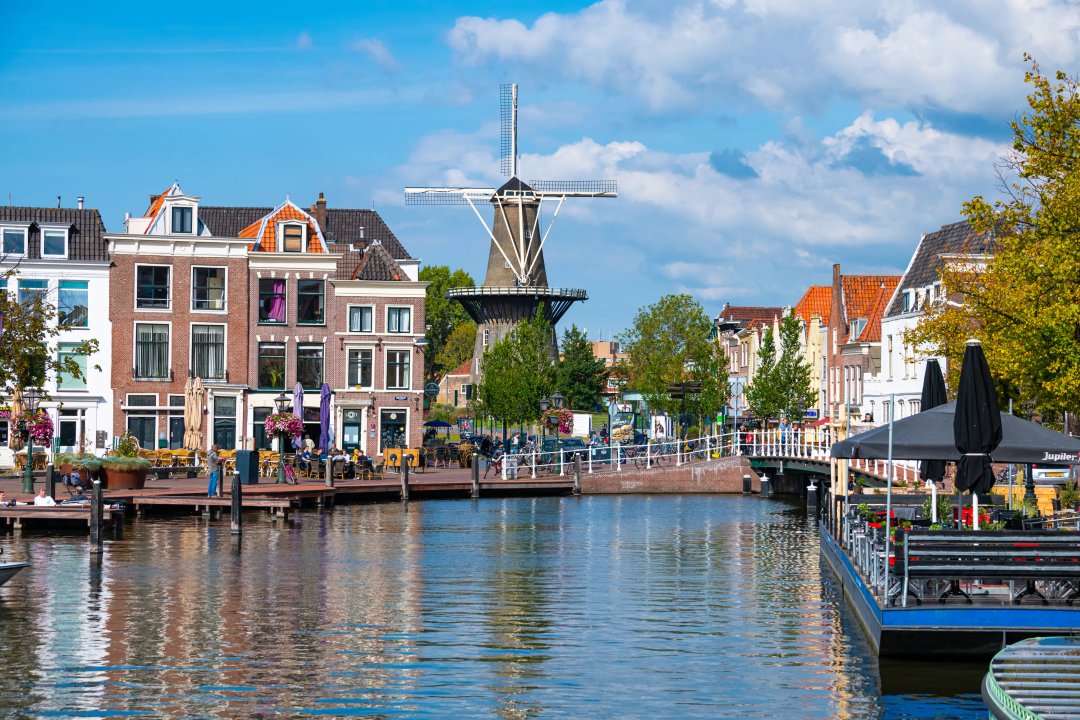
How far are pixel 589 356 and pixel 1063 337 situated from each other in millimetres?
103230

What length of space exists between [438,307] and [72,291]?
3765 inches

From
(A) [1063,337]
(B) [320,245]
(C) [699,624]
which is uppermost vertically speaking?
(B) [320,245]

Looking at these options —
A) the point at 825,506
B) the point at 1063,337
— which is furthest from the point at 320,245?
the point at 1063,337

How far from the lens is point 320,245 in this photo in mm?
76500

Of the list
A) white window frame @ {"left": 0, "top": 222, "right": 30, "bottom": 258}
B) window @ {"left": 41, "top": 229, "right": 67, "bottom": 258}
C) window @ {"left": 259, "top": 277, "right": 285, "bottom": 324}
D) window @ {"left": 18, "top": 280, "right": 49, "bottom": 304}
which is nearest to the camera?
window @ {"left": 18, "top": 280, "right": 49, "bottom": 304}

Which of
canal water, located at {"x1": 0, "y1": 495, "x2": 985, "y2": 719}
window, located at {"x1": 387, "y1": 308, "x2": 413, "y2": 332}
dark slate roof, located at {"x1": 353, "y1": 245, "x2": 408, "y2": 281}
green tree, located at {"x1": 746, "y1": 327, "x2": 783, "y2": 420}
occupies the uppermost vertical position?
dark slate roof, located at {"x1": 353, "y1": 245, "x2": 408, "y2": 281}

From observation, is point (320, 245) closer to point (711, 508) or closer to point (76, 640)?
point (711, 508)

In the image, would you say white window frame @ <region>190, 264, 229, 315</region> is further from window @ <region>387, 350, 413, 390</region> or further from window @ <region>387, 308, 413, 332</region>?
window @ <region>387, 350, 413, 390</region>

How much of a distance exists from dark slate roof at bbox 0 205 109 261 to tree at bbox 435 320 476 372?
95534 millimetres

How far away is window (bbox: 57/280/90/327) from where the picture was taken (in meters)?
73.3

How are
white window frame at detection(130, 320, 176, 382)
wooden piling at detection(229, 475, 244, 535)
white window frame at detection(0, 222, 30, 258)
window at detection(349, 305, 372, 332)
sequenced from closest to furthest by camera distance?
wooden piling at detection(229, 475, 244, 535), white window frame at detection(0, 222, 30, 258), white window frame at detection(130, 320, 176, 382), window at detection(349, 305, 372, 332)

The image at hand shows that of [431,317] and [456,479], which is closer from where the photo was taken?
[456,479]

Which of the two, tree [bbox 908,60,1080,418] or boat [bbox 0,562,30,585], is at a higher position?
tree [bbox 908,60,1080,418]

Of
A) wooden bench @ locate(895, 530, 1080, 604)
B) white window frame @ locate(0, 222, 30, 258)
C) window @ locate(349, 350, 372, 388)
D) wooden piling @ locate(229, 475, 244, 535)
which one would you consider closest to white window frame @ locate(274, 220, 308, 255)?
window @ locate(349, 350, 372, 388)
